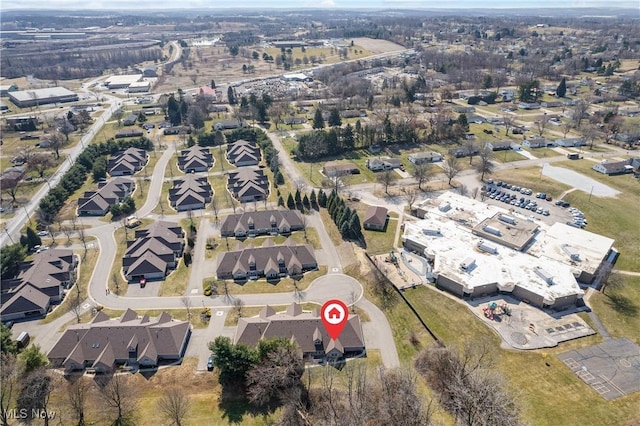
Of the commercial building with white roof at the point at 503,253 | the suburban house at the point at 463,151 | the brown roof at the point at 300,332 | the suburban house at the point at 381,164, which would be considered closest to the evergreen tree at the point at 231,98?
the suburban house at the point at 381,164

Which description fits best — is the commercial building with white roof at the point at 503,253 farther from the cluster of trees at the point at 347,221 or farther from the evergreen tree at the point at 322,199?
the evergreen tree at the point at 322,199

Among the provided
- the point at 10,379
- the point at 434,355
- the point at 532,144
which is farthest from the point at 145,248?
the point at 532,144

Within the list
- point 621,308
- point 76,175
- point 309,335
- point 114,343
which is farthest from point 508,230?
point 76,175

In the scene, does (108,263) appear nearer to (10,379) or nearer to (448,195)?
(10,379)

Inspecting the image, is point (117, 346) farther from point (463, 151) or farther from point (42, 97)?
point (42, 97)

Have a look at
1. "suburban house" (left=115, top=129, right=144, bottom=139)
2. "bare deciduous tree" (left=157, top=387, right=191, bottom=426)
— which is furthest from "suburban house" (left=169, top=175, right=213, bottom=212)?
"bare deciduous tree" (left=157, top=387, right=191, bottom=426)

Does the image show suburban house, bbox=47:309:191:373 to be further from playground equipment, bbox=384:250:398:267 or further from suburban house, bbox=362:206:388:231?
suburban house, bbox=362:206:388:231

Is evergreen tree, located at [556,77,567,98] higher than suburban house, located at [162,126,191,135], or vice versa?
evergreen tree, located at [556,77,567,98]
